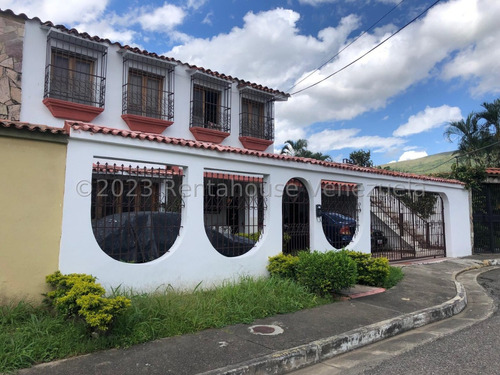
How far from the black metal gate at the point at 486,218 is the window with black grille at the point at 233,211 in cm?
1005

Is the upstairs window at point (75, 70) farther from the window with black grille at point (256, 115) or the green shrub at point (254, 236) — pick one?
the green shrub at point (254, 236)

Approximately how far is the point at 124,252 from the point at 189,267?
1085 mm

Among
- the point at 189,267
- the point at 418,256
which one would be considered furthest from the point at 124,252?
the point at 418,256

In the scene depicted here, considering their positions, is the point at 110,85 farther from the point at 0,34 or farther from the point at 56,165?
the point at 56,165

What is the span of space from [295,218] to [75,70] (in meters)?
7.09

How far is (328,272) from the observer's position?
6184 millimetres

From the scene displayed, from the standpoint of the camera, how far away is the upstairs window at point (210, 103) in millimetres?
11992

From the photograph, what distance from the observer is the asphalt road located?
149 inches

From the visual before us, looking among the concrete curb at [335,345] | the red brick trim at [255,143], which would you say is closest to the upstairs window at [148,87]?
the red brick trim at [255,143]

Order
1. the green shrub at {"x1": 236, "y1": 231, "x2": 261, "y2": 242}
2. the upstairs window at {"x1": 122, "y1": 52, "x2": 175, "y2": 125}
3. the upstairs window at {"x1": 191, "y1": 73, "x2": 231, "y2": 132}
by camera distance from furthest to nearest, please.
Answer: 1. the upstairs window at {"x1": 191, "y1": 73, "x2": 231, "y2": 132}
2. the upstairs window at {"x1": 122, "y1": 52, "x2": 175, "y2": 125}
3. the green shrub at {"x1": 236, "y1": 231, "x2": 261, "y2": 242}

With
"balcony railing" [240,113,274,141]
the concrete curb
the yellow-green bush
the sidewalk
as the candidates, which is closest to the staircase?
the sidewalk

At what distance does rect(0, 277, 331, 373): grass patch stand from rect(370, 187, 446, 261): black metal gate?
5.10m

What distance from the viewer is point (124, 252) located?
19.4 feet

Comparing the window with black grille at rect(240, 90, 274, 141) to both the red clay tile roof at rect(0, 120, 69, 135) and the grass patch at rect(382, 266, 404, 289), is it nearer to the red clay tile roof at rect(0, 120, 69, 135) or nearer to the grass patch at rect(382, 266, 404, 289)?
the grass patch at rect(382, 266, 404, 289)
